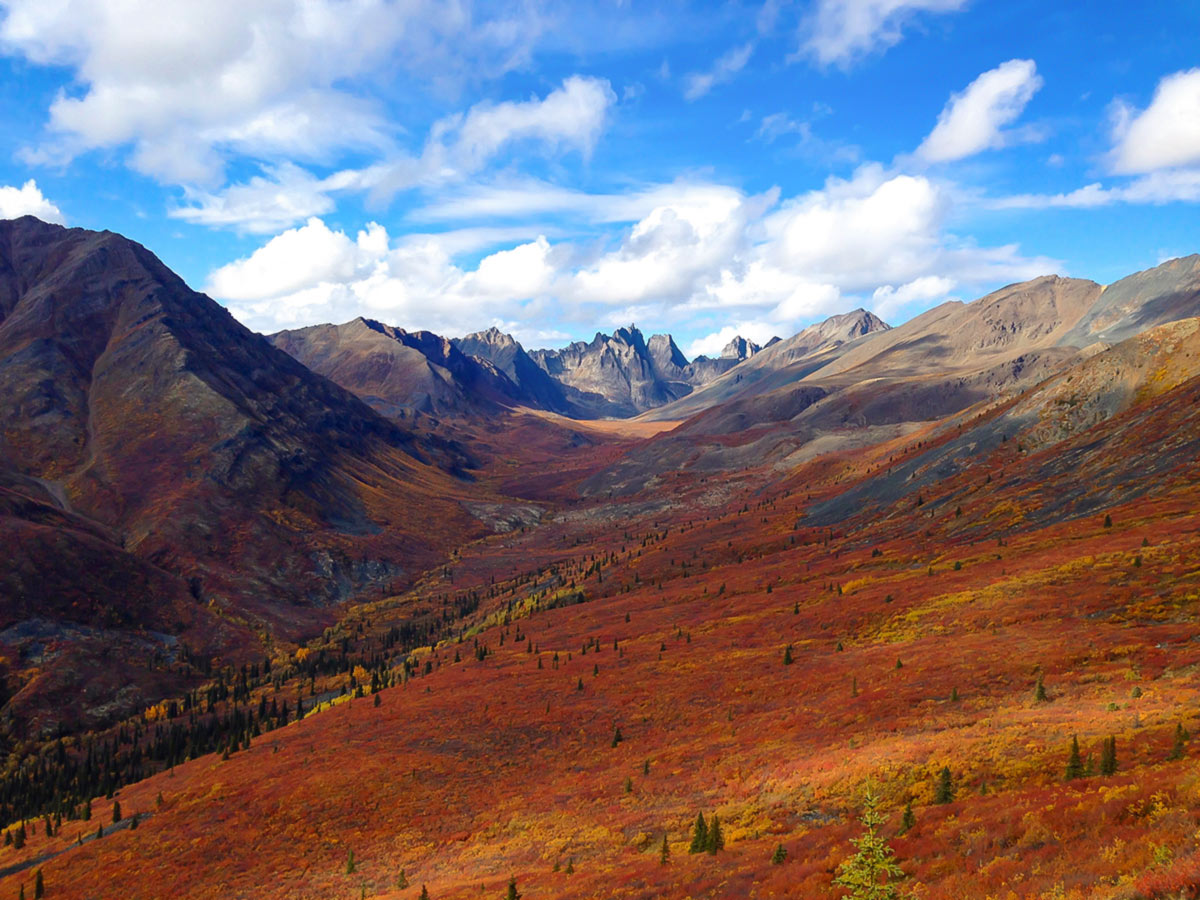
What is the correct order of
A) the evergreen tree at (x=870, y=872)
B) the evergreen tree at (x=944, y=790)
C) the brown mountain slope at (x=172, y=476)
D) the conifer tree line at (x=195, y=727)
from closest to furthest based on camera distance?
1. the evergreen tree at (x=870, y=872)
2. the evergreen tree at (x=944, y=790)
3. the conifer tree line at (x=195, y=727)
4. the brown mountain slope at (x=172, y=476)

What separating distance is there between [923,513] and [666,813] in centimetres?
6992

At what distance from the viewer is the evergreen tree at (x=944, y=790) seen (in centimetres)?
2103

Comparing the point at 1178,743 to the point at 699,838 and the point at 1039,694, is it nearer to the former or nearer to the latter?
the point at 1039,694

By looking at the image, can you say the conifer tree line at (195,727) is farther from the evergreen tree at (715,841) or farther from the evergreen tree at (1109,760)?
the evergreen tree at (1109,760)

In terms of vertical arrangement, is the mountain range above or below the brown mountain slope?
below

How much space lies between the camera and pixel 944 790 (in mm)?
21109

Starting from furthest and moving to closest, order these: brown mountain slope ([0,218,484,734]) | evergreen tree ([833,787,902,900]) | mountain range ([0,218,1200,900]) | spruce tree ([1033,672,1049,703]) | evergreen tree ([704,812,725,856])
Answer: brown mountain slope ([0,218,484,734]) < spruce tree ([1033,672,1049,703]) < evergreen tree ([704,812,725,856]) < mountain range ([0,218,1200,900]) < evergreen tree ([833,787,902,900])

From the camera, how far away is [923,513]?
3361 inches

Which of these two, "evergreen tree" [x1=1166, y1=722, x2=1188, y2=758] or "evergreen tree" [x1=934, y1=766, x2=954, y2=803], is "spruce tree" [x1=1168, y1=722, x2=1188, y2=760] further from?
"evergreen tree" [x1=934, y1=766, x2=954, y2=803]

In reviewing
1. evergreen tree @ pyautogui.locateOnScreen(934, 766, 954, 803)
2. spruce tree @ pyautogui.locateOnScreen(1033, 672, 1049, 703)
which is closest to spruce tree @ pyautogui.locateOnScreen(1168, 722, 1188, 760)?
→ evergreen tree @ pyautogui.locateOnScreen(934, 766, 954, 803)

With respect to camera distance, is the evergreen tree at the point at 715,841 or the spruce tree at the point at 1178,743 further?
the evergreen tree at the point at 715,841

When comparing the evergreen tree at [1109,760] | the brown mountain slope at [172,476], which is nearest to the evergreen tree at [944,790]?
the evergreen tree at [1109,760]

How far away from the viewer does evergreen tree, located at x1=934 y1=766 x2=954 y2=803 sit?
21.0m

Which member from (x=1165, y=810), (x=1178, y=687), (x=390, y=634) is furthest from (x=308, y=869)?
(x=390, y=634)
